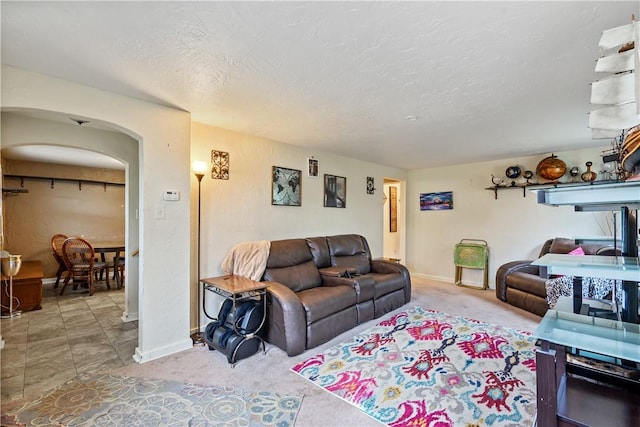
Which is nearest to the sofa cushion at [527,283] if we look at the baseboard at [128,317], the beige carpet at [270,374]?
the beige carpet at [270,374]

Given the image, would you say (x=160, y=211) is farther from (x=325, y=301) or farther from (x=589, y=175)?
(x=589, y=175)

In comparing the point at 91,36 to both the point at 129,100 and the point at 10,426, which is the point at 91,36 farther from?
the point at 10,426

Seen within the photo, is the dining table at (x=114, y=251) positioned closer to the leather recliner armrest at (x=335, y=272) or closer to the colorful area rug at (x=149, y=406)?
the colorful area rug at (x=149, y=406)

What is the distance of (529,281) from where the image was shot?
12.2ft

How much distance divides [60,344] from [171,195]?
1.91 metres

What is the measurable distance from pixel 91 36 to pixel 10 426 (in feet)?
7.76

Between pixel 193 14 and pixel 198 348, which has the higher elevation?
pixel 193 14

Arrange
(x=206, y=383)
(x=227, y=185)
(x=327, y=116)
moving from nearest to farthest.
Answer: (x=206, y=383)
(x=327, y=116)
(x=227, y=185)

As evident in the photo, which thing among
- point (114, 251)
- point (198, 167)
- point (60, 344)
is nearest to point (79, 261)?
point (114, 251)

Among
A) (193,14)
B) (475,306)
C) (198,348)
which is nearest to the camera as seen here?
(193,14)

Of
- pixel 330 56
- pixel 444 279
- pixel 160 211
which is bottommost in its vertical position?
pixel 444 279

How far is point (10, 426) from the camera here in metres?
1.71

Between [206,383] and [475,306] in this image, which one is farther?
[475,306]

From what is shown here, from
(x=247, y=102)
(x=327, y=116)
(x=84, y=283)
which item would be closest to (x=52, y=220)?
(x=84, y=283)
